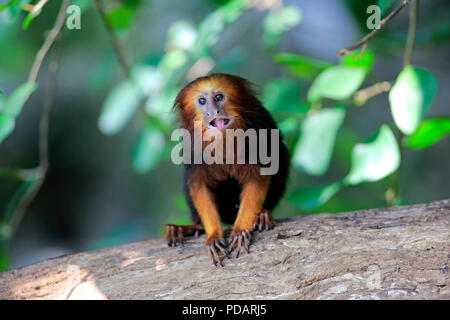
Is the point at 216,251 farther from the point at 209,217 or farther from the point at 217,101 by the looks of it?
the point at 217,101

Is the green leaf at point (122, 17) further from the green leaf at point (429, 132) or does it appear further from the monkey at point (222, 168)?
the green leaf at point (429, 132)

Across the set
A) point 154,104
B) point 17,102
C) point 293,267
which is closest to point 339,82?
point 293,267

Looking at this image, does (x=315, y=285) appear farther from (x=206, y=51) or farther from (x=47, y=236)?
(x=47, y=236)

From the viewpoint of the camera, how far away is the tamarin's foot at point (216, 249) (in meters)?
3.04

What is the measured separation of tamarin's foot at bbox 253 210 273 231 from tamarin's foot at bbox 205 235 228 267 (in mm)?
258

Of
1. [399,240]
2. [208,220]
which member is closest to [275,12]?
[208,220]

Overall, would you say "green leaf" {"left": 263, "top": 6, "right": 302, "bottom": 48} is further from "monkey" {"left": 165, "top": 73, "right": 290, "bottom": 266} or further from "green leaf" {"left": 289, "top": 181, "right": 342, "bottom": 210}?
"green leaf" {"left": 289, "top": 181, "right": 342, "bottom": 210}

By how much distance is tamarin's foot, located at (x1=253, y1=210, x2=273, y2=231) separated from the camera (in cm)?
332

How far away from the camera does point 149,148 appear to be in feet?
15.8

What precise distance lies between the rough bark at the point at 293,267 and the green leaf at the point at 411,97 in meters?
0.54

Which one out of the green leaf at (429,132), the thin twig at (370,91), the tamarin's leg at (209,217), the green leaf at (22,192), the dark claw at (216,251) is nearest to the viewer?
the dark claw at (216,251)

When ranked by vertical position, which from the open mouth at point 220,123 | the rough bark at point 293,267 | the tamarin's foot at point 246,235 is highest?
the open mouth at point 220,123

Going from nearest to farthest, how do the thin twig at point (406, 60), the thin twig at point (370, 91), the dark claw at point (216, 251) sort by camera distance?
the dark claw at point (216, 251)
the thin twig at point (406, 60)
the thin twig at point (370, 91)

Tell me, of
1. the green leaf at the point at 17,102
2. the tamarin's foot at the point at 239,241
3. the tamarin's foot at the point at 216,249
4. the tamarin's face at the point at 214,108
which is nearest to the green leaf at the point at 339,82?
the tamarin's face at the point at 214,108
